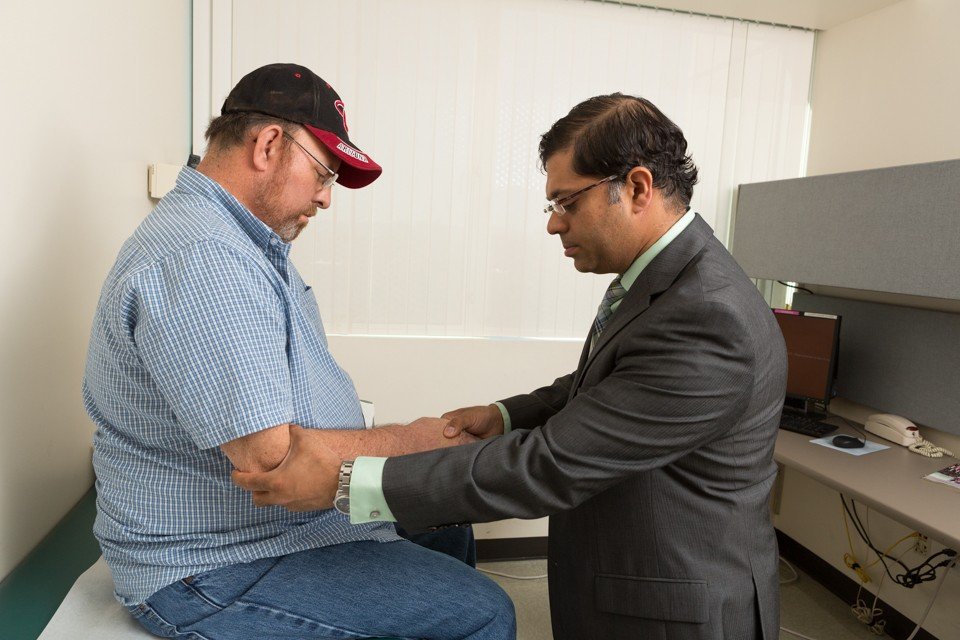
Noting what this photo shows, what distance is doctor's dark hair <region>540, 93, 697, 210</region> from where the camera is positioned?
129cm

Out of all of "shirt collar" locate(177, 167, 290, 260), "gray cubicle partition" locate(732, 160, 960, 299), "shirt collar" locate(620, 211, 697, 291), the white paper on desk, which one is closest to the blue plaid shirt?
"shirt collar" locate(177, 167, 290, 260)

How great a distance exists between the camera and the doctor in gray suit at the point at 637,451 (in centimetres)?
114

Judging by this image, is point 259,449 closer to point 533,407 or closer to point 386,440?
point 386,440

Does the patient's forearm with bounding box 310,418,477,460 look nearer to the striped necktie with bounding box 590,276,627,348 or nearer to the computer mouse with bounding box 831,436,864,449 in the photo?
the striped necktie with bounding box 590,276,627,348

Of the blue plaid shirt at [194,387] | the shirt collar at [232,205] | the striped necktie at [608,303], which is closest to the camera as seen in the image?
the blue plaid shirt at [194,387]

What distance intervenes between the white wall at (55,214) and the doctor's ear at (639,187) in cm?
112

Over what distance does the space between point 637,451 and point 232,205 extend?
2.81 feet

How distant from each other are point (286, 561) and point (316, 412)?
0.91 feet

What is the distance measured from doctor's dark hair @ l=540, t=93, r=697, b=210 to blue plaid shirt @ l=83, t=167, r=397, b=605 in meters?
0.62

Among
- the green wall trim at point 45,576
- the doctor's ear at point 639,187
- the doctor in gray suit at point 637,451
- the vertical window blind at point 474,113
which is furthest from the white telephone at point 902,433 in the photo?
the green wall trim at point 45,576

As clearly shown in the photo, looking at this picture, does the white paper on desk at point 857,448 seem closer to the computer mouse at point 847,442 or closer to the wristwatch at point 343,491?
the computer mouse at point 847,442

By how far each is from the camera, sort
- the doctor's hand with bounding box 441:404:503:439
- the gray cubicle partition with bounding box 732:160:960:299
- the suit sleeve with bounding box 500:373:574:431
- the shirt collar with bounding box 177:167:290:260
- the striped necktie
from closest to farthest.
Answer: the shirt collar with bounding box 177:167:290:260
the striped necktie
the doctor's hand with bounding box 441:404:503:439
the suit sleeve with bounding box 500:373:574:431
the gray cubicle partition with bounding box 732:160:960:299

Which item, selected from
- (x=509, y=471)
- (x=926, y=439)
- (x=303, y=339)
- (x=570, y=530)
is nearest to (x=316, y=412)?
(x=303, y=339)

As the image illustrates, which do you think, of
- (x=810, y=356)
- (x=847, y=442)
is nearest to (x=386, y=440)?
(x=847, y=442)
